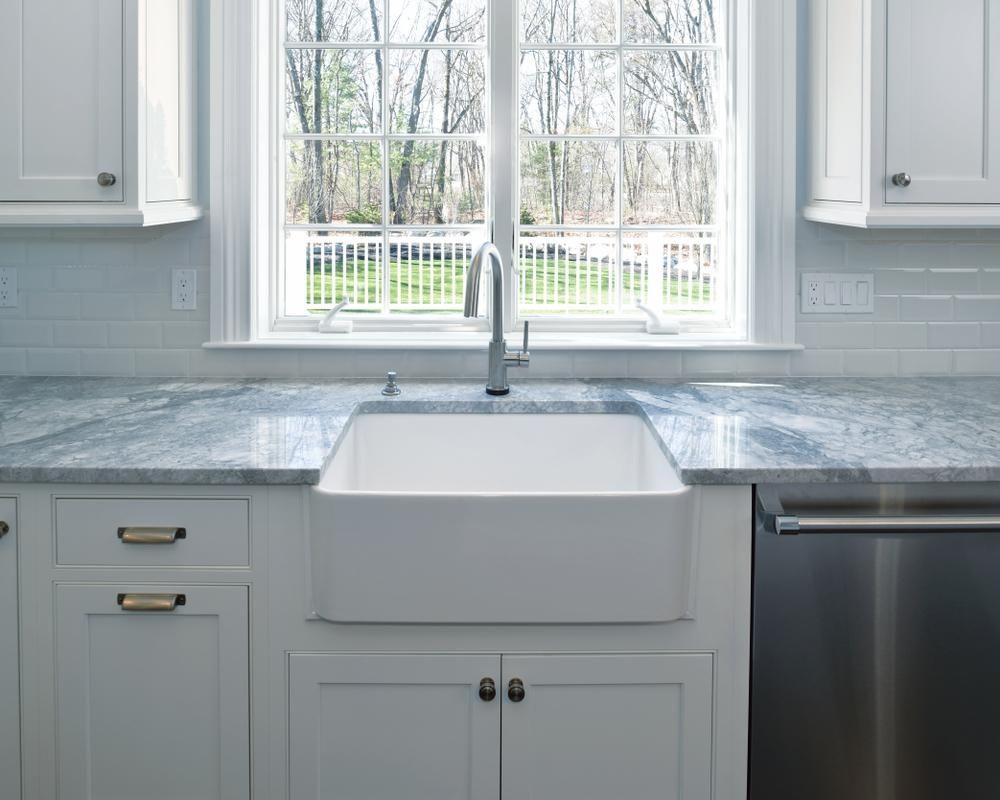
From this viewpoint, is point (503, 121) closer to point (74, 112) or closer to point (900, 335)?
point (74, 112)

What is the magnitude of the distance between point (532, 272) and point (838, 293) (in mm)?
795

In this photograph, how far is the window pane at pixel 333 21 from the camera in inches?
111

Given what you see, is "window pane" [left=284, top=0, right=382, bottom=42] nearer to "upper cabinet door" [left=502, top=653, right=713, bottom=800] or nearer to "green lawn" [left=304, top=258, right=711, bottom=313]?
"green lawn" [left=304, top=258, right=711, bottom=313]

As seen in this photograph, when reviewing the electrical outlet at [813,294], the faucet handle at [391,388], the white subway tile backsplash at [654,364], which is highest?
the electrical outlet at [813,294]

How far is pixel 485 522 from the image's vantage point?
1799 millimetres

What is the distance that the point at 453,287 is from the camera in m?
2.88

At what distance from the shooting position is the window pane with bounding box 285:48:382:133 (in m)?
2.82

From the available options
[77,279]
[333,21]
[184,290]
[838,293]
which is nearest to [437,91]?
[333,21]

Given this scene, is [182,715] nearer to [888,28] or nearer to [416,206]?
[416,206]

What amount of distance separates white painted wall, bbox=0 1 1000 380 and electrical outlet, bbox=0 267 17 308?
0.06ft

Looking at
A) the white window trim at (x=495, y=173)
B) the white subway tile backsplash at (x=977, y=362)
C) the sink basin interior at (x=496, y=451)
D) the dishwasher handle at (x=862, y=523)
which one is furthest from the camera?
the white subway tile backsplash at (x=977, y=362)

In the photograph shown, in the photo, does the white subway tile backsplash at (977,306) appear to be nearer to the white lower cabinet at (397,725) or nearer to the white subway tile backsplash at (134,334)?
the white lower cabinet at (397,725)

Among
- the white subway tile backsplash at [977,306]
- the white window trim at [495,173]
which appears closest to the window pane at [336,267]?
the white window trim at [495,173]

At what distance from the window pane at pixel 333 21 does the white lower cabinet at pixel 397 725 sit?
1707 mm
